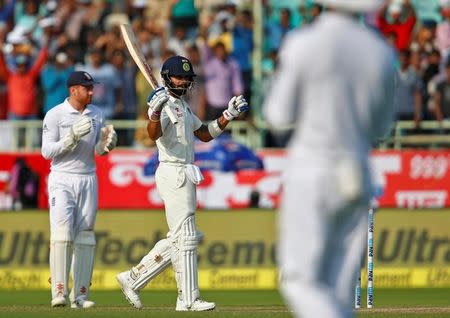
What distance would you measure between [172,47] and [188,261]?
419 inches

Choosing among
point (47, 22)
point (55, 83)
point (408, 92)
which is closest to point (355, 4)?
point (55, 83)

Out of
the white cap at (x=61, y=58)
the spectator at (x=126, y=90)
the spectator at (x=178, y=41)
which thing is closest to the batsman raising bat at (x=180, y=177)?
the white cap at (x=61, y=58)

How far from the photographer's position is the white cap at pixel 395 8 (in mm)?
23600

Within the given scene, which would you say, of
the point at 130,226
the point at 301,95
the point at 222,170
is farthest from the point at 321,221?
the point at 222,170

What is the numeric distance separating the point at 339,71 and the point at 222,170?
46.0ft

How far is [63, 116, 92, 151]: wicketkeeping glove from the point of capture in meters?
13.1

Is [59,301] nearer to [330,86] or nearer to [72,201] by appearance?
[72,201]

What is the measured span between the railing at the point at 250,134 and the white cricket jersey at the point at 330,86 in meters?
14.7

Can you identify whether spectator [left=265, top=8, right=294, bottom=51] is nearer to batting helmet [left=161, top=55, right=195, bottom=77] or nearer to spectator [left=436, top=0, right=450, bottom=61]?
spectator [left=436, top=0, right=450, bottom=61]

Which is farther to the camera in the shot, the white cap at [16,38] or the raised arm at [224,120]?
the white cap at [16,38]

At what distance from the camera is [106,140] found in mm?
13320

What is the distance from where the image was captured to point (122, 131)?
74.3ft

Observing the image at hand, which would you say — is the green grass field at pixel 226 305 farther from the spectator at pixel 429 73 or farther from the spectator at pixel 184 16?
the spectator at pixel 184 16

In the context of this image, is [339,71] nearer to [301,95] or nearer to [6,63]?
[301,95]
